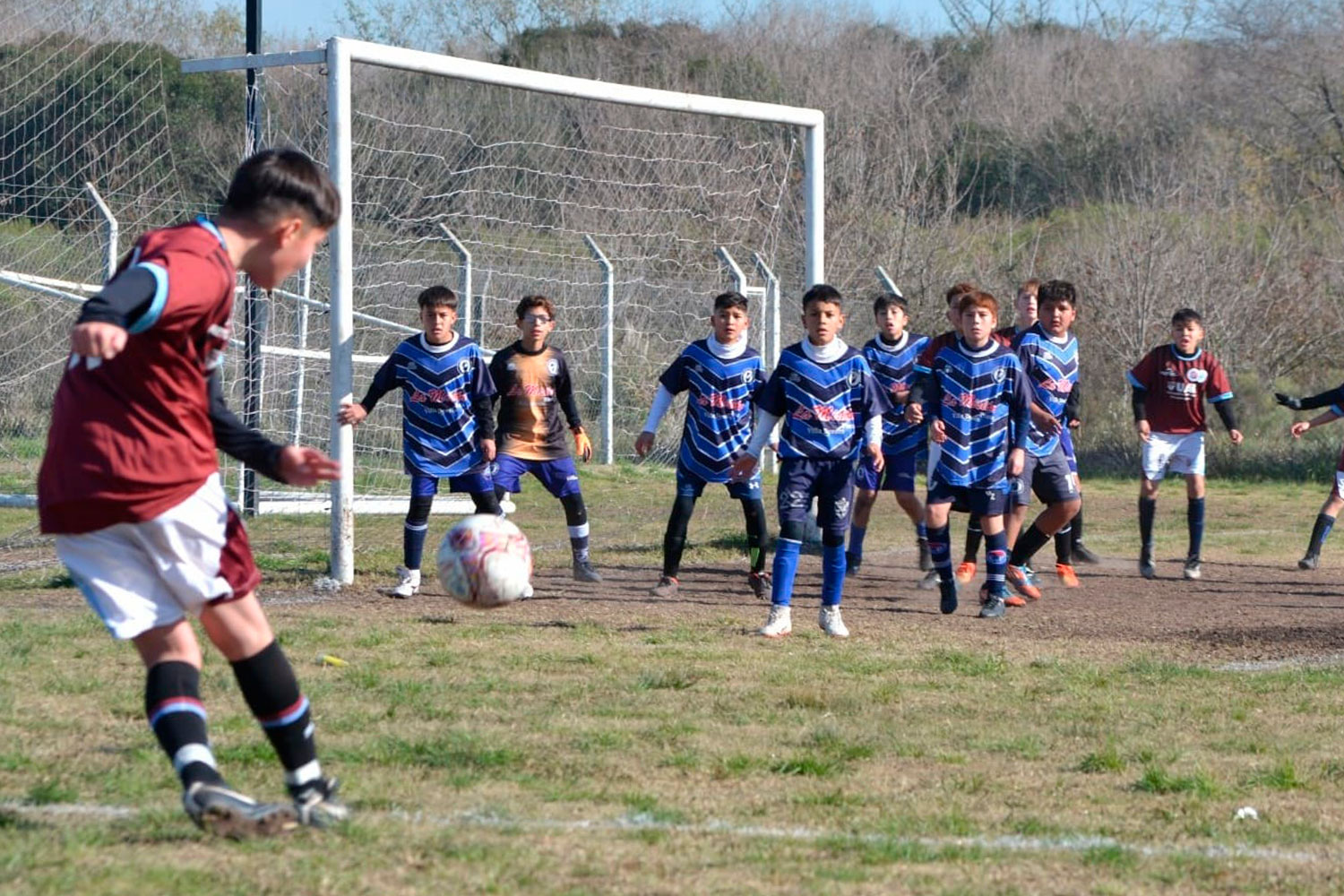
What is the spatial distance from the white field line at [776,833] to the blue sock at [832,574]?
3702 millimetres

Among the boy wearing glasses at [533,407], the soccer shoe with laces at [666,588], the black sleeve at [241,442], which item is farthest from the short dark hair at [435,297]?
the black sleeve at [241,442]

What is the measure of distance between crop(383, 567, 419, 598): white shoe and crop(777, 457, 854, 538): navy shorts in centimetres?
222

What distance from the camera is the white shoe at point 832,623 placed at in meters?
7.96

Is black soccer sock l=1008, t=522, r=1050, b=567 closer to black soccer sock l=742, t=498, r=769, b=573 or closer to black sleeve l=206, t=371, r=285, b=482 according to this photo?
black soccer sock l=742, t=498, r=769, b=573

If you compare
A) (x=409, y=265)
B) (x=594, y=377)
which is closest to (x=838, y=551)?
(x=409, y=265)

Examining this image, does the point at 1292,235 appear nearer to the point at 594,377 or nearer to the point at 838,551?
the point at 594,377

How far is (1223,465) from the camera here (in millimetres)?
18984

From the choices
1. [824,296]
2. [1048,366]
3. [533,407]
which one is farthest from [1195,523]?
[533,407]

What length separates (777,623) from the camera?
786 cm

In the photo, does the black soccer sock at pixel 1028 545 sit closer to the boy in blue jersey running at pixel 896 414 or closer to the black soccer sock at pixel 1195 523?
the boy in blue jersey running at pixel 896 414

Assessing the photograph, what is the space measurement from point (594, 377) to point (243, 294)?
6464mm

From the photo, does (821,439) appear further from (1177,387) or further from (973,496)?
(1177,387)

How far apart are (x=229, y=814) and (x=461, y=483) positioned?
18.2ft

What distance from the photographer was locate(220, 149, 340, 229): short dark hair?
402 cm
